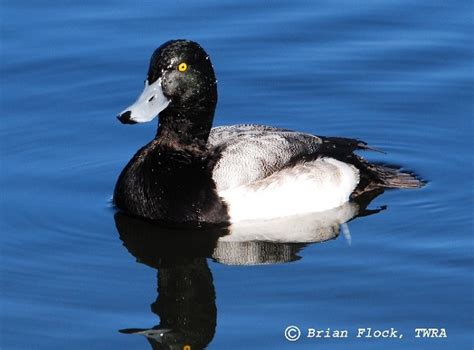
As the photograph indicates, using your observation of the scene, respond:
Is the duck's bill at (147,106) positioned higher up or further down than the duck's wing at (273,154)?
higher up

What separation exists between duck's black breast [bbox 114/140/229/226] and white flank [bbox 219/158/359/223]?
16cm

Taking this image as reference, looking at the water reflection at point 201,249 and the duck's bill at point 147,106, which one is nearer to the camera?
the water reflection at point 201,249

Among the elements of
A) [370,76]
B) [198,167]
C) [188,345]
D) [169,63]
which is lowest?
[188,345]

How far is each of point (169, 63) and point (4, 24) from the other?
12.7 ft

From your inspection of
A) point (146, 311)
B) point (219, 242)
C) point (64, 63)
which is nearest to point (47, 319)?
point (146, 311)

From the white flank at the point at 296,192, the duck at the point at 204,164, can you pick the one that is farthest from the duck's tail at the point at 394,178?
the duck at the point at 204,164

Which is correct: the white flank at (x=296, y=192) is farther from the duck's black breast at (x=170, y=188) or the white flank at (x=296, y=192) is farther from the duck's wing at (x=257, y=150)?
the duck's black breast at (x=170, y=188)

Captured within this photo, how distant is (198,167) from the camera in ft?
35.4

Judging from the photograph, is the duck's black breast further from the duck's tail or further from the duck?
the duck's tail

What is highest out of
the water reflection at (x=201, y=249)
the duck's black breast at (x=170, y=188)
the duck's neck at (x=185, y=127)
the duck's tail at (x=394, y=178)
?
the duck's neck at (x=185, y=127)

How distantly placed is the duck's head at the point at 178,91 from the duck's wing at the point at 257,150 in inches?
10.6

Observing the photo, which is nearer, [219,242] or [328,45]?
[219,242]

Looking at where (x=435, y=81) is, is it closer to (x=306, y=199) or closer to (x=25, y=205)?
(x=306, y=199)

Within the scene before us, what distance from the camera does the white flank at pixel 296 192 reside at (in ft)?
35.0
